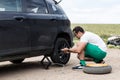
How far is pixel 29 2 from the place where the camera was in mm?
10766

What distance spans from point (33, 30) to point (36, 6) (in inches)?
30.5

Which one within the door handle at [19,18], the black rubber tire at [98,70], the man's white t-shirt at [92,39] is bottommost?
the black rubber tire at [98,70]

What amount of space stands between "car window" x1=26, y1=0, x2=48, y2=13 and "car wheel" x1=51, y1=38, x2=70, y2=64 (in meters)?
0.87

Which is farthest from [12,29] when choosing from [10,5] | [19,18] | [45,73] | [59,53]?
[59,53]

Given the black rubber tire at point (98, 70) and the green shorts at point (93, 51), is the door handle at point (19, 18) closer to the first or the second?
the green shorts at point (93, 51)

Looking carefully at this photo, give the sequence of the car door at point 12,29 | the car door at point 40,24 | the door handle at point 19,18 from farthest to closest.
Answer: the car door at point 40,24, the door handle at point 19,18, the car door at point 12,29

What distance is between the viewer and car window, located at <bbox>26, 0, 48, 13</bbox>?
35.2 ft

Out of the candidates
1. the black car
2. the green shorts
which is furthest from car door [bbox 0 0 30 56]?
the green shorts

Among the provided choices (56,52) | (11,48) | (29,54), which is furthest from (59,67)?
(11,48)

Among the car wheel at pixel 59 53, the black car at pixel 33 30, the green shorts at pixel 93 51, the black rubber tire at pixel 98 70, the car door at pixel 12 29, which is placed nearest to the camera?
the car door at pixel 12 29

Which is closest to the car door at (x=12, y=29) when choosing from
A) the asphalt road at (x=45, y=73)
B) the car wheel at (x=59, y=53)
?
the asphalt road at (x=45, y=73)

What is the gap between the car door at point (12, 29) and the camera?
966 centimetres

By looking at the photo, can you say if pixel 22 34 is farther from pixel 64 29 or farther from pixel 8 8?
pixel 64 29

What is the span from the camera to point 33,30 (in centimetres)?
1059
